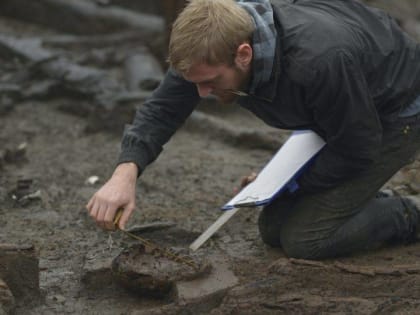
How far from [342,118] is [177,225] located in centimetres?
128

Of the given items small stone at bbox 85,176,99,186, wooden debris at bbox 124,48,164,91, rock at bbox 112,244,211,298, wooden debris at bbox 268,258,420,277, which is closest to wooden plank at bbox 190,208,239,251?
rock at bbox 112,244,211,298

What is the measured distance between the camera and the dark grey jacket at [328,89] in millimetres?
3494

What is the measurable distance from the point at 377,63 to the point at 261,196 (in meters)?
0.80

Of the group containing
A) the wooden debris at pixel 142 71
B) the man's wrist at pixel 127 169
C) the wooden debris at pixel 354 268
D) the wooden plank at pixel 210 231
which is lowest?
the wooden debris at pixel 142 71

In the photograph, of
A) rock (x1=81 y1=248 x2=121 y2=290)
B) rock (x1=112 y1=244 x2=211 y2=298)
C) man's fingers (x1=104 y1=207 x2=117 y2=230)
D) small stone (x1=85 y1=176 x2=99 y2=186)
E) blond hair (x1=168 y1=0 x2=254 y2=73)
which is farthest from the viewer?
small stone (x1=85 y1=176 x2=99 y2=186)

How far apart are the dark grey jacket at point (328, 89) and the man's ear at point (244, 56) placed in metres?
0.13

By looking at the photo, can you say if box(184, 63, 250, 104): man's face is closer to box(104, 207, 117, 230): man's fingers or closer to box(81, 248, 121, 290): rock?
box(104, 207, 117, 230): man's fingers

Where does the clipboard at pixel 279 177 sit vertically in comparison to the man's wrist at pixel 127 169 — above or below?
below

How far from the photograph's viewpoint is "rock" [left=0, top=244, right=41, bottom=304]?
11.9ft

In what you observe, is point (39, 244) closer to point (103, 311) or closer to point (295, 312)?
point (103, 311)

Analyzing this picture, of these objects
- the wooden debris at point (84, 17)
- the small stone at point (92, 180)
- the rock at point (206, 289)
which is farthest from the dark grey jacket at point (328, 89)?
the wooden debris at point (84, 17)

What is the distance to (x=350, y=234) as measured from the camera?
4.04 meters

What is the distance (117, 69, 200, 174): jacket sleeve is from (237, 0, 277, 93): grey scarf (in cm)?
51

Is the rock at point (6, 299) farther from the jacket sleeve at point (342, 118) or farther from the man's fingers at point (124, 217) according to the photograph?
the jacket sleeve at point (342, 118)
